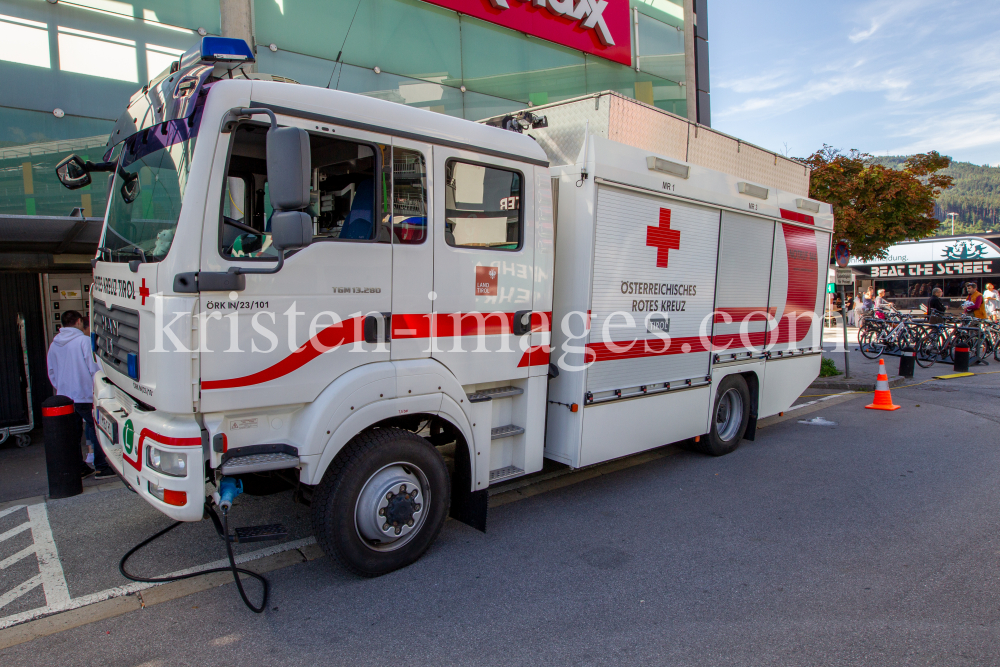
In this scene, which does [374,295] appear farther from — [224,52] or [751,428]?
[751,428]

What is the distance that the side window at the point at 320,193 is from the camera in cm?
320

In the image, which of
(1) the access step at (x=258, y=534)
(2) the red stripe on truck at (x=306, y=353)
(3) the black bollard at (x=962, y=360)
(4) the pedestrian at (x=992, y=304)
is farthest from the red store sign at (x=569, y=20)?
(4) the pedestrian at (x=992, y=304)

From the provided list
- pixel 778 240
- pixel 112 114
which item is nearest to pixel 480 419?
pixel 778 240

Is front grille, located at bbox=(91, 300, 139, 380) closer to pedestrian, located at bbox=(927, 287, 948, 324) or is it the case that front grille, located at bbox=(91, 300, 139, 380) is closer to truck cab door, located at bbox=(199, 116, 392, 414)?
truck cab door, located at bbox=(199, 116, 392, 414)

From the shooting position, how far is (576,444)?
4688mm

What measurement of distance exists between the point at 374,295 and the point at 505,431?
4.81ft

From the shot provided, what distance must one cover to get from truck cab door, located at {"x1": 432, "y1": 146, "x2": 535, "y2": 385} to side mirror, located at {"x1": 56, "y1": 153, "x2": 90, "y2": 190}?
261cm

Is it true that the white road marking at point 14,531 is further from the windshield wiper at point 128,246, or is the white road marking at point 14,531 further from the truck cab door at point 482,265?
the truck cab door at point 482,265

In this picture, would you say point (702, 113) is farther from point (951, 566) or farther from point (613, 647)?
point (613, 647)

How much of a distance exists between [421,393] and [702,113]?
13516 millimetres

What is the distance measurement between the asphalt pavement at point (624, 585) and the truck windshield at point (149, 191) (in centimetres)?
198

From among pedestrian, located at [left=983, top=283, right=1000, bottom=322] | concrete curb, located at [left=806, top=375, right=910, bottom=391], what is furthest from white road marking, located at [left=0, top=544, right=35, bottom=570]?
pedestrian, located at [left=983, top=283, right=1000, bottom=322]

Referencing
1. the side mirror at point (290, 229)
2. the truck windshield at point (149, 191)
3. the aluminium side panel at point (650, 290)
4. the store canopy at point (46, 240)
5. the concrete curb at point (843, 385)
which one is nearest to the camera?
the side mirror at point (290, 229)

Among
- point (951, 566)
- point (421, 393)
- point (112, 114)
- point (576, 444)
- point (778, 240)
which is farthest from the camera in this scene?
point (112, 114)
